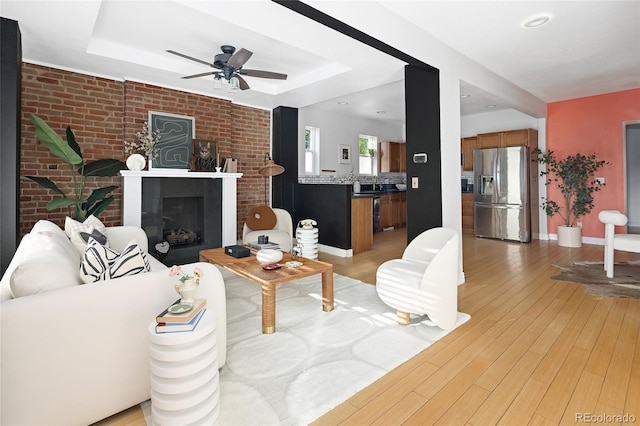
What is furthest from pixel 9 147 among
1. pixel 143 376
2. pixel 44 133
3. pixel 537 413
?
pixel 537 413

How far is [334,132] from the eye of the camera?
7.43 meters

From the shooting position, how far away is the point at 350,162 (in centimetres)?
789

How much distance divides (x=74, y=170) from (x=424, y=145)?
403cm

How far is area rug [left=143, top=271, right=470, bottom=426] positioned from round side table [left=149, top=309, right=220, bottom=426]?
19 centimetres

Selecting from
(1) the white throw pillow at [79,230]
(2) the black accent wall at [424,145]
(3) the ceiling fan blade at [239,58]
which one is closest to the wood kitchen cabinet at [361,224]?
(2) the black accent wall at [424,145]

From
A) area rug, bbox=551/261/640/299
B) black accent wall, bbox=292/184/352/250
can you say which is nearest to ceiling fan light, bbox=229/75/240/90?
black accent wall, bbox=292/184/352/250

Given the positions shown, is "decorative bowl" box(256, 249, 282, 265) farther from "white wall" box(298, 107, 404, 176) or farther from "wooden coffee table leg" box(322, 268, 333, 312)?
"white wall" box(298, 107, 404, 176)

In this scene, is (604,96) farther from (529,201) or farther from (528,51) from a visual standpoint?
(528,51)

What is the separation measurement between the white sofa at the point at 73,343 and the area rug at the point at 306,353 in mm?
284

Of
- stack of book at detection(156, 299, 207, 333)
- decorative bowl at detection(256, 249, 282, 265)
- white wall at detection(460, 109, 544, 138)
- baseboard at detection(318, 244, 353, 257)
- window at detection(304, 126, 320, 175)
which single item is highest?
white wall at detection(460, 109, 544, 138)

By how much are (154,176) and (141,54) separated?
153cm

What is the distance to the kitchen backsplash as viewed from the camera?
23.1ft

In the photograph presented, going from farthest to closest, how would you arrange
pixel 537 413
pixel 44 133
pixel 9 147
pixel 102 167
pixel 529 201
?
1. pixel 529 201
2. pixel 102 167
3. pixel 44 133
4. pixel 9 147
5. pixel 537 413

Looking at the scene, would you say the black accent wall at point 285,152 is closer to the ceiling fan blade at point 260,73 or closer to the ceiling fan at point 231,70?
the ceiling fan at point 231,70
